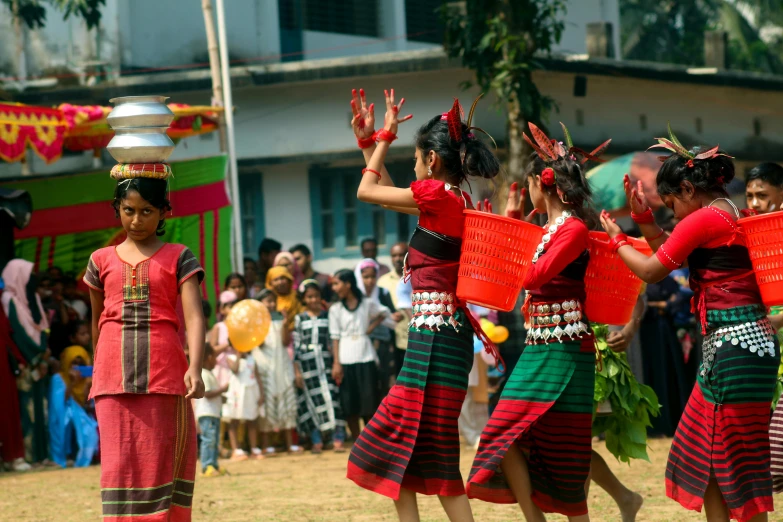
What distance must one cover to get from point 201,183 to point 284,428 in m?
3.42

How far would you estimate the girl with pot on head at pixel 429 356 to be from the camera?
5711 millimetres

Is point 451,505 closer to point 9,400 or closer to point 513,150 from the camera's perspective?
point 9,400

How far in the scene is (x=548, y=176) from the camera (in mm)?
5902

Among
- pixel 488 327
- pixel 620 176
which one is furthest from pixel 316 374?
pixel 620 176

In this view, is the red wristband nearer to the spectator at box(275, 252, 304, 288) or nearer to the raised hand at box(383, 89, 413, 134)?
the raised hand at box(383, 89, 413, 134)

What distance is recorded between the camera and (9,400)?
1195cm

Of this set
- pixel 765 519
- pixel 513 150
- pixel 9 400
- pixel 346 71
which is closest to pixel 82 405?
pixel 9 400

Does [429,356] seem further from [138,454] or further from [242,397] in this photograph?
[242,397]

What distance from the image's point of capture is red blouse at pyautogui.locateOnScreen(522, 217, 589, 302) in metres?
5.73

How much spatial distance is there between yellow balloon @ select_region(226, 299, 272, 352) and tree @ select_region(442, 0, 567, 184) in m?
3.67

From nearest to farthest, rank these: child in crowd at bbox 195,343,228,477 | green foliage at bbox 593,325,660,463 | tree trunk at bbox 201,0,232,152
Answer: green foliage at bbox 593,325,660,463 → child in crowd at bbox 195,343,228,477 → tree trunk at bbox 201,0,232,152

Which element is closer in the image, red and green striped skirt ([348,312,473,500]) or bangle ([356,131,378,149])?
red and green striped skirt ([348,312,473,500])

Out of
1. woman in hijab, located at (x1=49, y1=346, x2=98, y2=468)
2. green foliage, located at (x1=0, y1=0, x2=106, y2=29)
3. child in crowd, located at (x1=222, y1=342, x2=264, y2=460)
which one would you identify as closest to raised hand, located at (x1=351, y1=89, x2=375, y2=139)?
child in crowd, located at (x1=222, y1=342, x2=264, y2=460)

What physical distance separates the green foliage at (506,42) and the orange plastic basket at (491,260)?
854 cm
